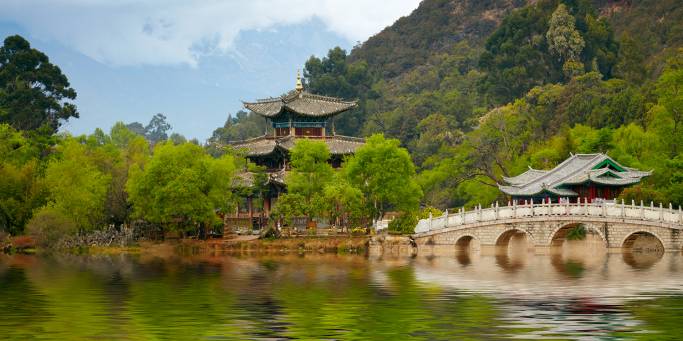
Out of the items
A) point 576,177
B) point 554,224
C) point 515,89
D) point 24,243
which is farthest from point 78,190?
point 515,89

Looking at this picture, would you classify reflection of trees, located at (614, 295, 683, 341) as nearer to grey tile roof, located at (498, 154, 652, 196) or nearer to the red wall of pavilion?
grey tile roof, located at (498, 154, 652, 196)

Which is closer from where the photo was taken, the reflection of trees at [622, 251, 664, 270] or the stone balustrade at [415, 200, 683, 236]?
the reflection of trees at [622, 251, 664, 270]

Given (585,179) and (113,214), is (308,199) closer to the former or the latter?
(113,214)

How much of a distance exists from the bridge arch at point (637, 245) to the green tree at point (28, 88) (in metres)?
54.0

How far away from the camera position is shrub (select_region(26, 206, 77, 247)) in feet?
213

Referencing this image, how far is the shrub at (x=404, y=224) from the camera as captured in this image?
66.6 meters

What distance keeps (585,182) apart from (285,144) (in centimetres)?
2185

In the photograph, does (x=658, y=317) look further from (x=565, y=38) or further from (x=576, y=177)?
(x=565, y=38)

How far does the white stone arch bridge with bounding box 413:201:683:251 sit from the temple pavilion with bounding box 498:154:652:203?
3689 millimetres

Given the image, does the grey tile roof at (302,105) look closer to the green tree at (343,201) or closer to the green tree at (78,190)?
the green tree at (343,201)

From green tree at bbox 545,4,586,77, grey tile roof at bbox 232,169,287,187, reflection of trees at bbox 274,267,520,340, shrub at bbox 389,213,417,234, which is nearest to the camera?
reflection of trees at bbox 274,267,520,340

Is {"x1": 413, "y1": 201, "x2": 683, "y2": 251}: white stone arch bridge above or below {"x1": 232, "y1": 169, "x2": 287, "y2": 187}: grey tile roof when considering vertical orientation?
below

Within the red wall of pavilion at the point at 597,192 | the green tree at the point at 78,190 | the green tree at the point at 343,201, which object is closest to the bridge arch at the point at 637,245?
the red wall of pavilion at the point at 597,192

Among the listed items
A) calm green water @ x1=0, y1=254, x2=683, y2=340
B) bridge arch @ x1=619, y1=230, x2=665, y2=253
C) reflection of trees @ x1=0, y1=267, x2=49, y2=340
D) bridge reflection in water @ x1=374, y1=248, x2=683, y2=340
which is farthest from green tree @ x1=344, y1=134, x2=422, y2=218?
reflection of trees @ x1=0, y1=267, x2=49, y2=340
